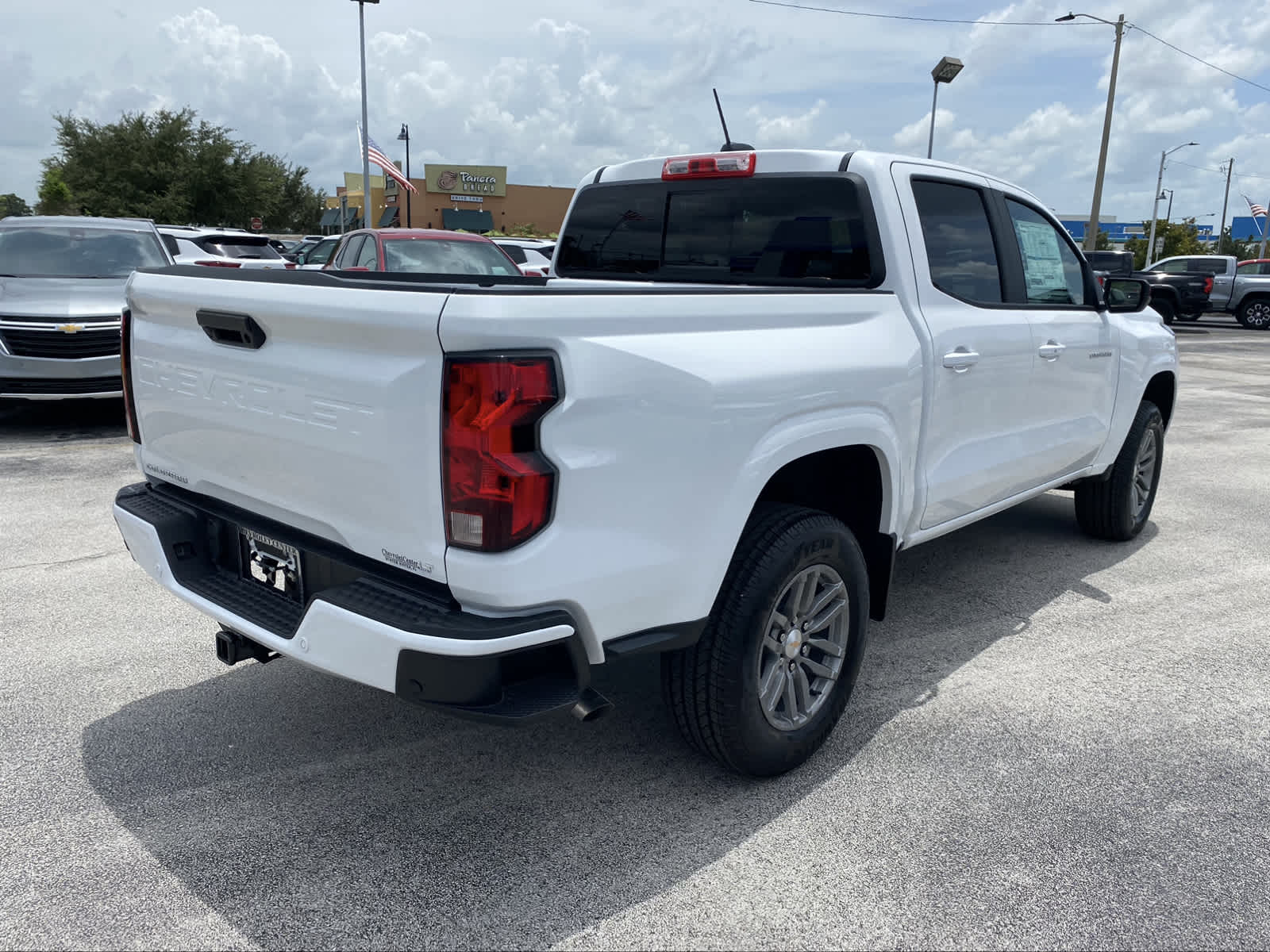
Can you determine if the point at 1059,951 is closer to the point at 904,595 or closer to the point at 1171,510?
the point at 904,595

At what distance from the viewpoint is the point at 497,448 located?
225cm

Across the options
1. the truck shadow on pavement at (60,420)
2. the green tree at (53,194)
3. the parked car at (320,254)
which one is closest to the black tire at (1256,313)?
the parked car at (320,254)

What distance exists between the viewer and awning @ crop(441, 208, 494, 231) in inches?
2709

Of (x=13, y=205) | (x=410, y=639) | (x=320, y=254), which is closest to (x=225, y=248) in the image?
(x=320, y=254)

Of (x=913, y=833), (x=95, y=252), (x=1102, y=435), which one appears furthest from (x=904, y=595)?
(x=95, y=252)

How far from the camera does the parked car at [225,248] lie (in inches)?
463

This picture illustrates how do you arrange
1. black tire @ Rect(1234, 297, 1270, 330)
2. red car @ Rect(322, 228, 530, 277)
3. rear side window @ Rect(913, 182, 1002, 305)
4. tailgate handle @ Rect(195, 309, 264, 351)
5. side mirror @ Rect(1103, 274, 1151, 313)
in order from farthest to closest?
1. black tire @ Rect(1234, 297, 1270, 330)
2. red car @ Rect(322, 228, 530, 277)
3. side mirror @ Rect(1103, 274, 1151, 313)
4. rear side window @ Rect(913, 182, 1002, 305)
5. tailgate handle @ Rect(195, 309, 264, 351)

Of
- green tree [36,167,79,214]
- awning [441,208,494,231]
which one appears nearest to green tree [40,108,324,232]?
green tree [36,167,79,214]

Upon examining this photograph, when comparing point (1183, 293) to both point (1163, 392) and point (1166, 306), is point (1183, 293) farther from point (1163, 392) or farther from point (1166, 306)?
point (1163, 392)

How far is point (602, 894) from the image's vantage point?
261cm

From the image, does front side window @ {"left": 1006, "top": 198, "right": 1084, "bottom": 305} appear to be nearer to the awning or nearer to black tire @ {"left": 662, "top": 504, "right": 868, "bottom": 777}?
black tire @ {"left": 662, "top": 504, "right": 868, "bottom": 777}

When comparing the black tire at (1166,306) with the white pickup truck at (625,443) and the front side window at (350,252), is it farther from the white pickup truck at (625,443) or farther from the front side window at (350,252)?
the white pickup truck at (625,443)

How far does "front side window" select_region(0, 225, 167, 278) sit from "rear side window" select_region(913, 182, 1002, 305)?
7.66 meters

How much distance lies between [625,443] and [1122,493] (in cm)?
430
